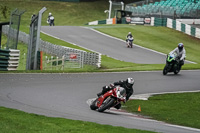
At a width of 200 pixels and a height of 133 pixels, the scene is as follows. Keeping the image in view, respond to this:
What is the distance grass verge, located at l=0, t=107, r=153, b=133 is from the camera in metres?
10.7

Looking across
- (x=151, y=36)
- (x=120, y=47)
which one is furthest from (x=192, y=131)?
(x=151, y=36)

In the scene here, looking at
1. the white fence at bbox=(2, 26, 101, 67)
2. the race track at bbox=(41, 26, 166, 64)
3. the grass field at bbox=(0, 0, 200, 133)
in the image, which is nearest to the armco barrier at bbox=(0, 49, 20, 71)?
the grass field at bbox=(0, 0, 200, 133)

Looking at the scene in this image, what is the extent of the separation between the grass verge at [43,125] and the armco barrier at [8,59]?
13062 mm

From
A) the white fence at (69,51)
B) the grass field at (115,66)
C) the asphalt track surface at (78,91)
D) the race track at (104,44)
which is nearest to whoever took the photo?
the grass field at (115,66)

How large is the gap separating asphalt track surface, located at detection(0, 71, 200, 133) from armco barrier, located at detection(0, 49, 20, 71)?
2869 mm

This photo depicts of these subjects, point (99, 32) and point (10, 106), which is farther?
point (99, 32)

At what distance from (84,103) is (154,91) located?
5.25 meters

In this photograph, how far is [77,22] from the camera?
68.9 metres

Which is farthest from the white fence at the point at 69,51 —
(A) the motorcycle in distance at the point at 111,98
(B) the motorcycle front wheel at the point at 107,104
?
(B) the motorcycle front wheel at the point at 107,104

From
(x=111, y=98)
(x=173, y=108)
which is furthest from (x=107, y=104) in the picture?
(x=173, y=108)

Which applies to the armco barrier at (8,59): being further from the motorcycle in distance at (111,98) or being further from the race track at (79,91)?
the motorcycle in distance at (111,98)

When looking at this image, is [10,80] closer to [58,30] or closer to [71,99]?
[71,99]

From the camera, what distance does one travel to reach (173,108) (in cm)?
1756

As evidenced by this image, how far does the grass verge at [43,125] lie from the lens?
10.7m
